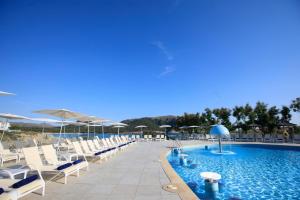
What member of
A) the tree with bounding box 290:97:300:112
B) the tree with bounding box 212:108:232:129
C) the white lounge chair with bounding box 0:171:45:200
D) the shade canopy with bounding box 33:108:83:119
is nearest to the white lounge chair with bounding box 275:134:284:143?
the tree with bounding box 290:97:300:112

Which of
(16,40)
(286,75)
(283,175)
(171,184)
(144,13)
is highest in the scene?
(144,13)

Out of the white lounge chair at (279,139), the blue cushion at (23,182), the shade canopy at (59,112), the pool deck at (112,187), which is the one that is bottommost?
the pool deck at (112,187)

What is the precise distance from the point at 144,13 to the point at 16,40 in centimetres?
866

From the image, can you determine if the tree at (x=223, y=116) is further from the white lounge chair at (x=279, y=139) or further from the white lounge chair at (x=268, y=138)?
the white lounge chair at (x=279, y=139)

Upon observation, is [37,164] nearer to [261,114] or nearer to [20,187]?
[20,187]

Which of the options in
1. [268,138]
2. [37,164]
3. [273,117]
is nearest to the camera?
[37,164]

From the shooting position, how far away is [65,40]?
1554 centimetres

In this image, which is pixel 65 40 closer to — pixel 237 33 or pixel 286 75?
pixel 237 33

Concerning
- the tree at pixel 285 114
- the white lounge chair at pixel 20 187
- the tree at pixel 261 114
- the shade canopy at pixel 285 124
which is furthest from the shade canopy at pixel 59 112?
the tree at pixel 285 114

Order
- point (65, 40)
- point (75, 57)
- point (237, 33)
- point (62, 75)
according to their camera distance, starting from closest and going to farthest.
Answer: point (237, 33) < point (65, 40) < point (75, 57) < point (62, 75)

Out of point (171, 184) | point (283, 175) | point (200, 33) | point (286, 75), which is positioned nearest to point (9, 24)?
point (200, 33)

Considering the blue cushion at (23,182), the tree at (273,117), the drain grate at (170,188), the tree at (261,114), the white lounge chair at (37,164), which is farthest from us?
the tree at (261,114)

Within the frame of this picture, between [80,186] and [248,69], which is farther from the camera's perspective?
[248,69]

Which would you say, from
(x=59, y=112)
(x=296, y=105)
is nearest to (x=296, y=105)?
(x=296, y=105)
